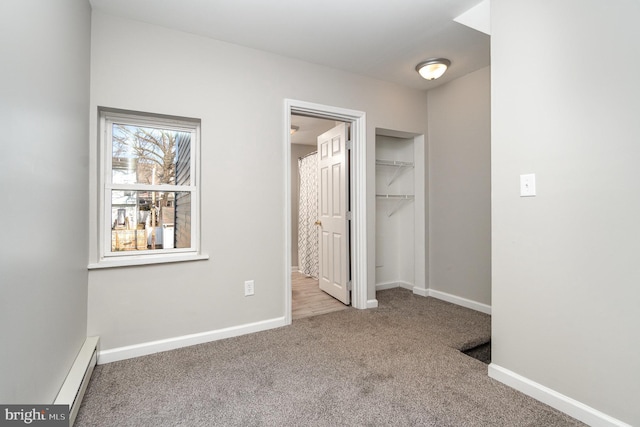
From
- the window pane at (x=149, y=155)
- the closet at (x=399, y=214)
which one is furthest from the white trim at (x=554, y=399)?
the window pane at (x=149, y=155)

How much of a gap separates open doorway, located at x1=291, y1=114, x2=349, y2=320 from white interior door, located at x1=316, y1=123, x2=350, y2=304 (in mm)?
94

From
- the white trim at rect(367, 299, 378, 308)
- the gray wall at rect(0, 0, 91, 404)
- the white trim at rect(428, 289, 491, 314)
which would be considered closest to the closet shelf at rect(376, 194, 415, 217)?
the white trim at rect(428, 289, 491, 314)

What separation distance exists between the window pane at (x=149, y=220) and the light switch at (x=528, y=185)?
7.96ft

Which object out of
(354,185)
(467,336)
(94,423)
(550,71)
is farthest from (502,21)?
(94,423)

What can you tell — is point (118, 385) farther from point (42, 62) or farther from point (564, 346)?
point (564, 346)

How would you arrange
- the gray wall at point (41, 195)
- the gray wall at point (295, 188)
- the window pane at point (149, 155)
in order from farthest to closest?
the gray wall at point (295, 188), the window pane at point (149, 155), the gray wall at point (41, 195)

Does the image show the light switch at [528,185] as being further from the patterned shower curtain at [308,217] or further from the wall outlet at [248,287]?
the patterned shower curtain at [308,217]

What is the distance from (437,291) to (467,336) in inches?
45.5

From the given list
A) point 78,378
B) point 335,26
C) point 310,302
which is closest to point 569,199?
point 335,26

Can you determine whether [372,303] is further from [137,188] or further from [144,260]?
[137,188]

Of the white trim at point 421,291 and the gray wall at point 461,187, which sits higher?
the gray wall at point 461,187

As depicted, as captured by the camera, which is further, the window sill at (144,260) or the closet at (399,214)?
the closet at (399,214)

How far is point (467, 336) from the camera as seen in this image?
2.48m

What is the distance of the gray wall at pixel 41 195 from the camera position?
3.35 ft
